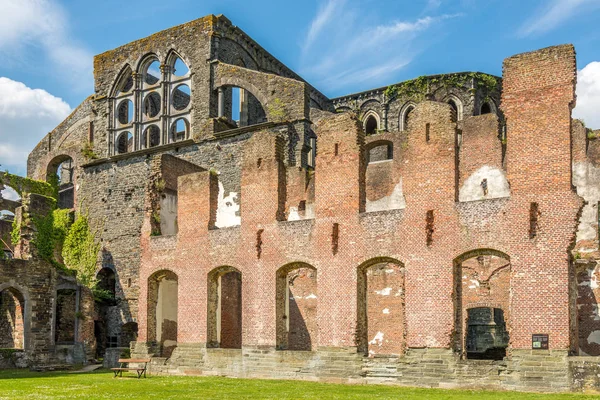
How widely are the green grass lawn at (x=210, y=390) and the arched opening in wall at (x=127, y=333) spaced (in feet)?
30.3

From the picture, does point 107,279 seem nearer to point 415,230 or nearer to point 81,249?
point 81,249

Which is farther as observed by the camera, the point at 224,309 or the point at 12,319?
the point at 12,319

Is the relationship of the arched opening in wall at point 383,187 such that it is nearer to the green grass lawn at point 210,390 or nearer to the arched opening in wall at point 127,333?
the green grass lawn at point 210,390

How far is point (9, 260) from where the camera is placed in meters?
24.9

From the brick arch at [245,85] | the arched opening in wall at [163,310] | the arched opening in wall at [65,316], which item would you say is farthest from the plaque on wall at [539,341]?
the arched opening in wall at [65,316]

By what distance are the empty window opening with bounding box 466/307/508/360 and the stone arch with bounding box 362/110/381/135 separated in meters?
14.2

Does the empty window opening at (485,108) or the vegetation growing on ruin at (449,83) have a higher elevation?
the vegetation growing on ruin at (449,83)

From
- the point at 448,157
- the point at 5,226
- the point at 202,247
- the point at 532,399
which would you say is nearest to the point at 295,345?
the point at 202,247

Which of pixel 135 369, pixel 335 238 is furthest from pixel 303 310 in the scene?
pixel 135 369

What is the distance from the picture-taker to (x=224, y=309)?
2225cm

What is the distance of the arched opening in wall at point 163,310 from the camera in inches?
869

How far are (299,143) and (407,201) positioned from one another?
34.7 feet

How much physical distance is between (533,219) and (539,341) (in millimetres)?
2825

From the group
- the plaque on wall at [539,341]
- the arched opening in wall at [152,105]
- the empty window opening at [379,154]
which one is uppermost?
the arched opening in wall at [152,105]
